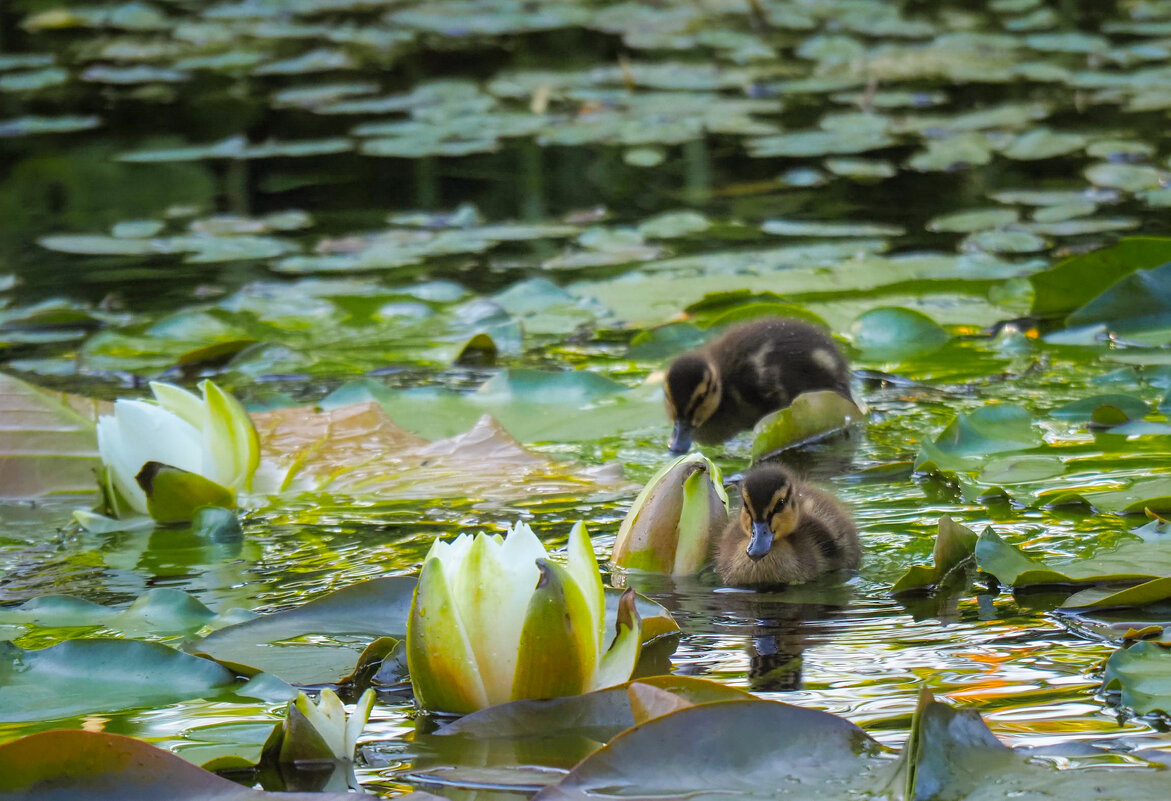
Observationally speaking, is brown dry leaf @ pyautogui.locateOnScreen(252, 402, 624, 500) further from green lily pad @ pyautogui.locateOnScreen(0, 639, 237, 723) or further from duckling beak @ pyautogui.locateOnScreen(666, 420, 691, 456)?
green lily pad @ pyautogui.locateOnScreen(0, 639, 237, 723)

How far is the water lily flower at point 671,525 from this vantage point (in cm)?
237

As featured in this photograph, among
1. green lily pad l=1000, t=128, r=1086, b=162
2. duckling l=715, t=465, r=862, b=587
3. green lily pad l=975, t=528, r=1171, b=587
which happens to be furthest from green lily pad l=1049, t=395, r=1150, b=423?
green lily pad l=1000, t=128, r=1086, b=162

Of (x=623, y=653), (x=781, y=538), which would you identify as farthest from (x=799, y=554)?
(x=623, y=653)

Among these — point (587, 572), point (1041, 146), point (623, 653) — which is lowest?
point (623, 653)

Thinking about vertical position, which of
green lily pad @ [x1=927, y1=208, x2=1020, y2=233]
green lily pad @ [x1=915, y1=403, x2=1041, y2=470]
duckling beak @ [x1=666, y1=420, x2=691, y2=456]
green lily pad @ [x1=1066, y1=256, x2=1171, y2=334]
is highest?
green lily pad @ [x1=927, y1=208, x2=1020, y2=233]

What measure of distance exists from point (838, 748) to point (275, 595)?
1.00 metres

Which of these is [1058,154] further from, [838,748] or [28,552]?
[838,748]

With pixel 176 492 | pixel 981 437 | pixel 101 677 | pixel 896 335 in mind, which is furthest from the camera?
pixel 896 335

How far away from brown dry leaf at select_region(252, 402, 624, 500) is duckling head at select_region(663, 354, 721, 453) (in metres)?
0.39

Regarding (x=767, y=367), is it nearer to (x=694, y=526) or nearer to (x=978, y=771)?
(x=694, y=526)

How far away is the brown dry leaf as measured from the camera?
2.84 metres

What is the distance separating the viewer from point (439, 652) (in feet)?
5.52

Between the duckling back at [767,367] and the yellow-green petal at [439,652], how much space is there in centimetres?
182

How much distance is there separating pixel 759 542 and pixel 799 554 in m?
0.07
